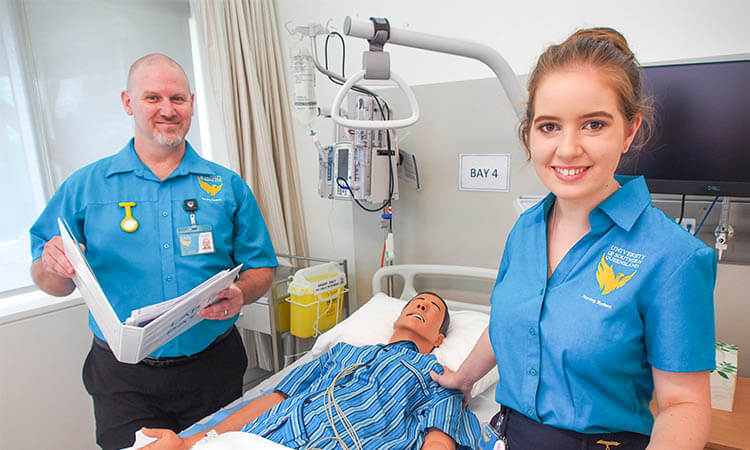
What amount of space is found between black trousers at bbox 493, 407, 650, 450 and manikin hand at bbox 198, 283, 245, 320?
2.99 feet

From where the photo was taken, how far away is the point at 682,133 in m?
1.49

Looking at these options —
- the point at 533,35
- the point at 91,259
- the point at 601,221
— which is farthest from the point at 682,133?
the point at 91,259

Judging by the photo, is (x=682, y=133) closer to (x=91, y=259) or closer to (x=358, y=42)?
(x=358, y=42)

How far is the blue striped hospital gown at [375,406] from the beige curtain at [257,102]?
1268mm

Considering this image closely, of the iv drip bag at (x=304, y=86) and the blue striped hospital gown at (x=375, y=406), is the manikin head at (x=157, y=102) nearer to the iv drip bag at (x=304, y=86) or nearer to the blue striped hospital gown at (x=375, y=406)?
the iv drip bag at (x=304, y=86)

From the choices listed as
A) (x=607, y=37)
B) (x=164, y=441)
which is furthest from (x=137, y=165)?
(x=607, y=37)

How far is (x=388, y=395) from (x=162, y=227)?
3.01 ft

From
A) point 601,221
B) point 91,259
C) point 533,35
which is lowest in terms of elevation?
point 91,259

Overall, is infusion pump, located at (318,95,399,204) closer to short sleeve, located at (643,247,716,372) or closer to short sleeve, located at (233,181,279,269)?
short sleeve, located at (233,181,279,269)

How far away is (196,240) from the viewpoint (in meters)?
1.49

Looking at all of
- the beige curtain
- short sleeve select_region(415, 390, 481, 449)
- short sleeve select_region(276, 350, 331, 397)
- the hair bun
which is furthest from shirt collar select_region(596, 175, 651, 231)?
the beige curtain

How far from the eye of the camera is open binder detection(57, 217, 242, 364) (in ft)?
3.51

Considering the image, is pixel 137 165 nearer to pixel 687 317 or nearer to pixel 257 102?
pixel 257 102

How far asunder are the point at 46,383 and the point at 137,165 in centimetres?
128
